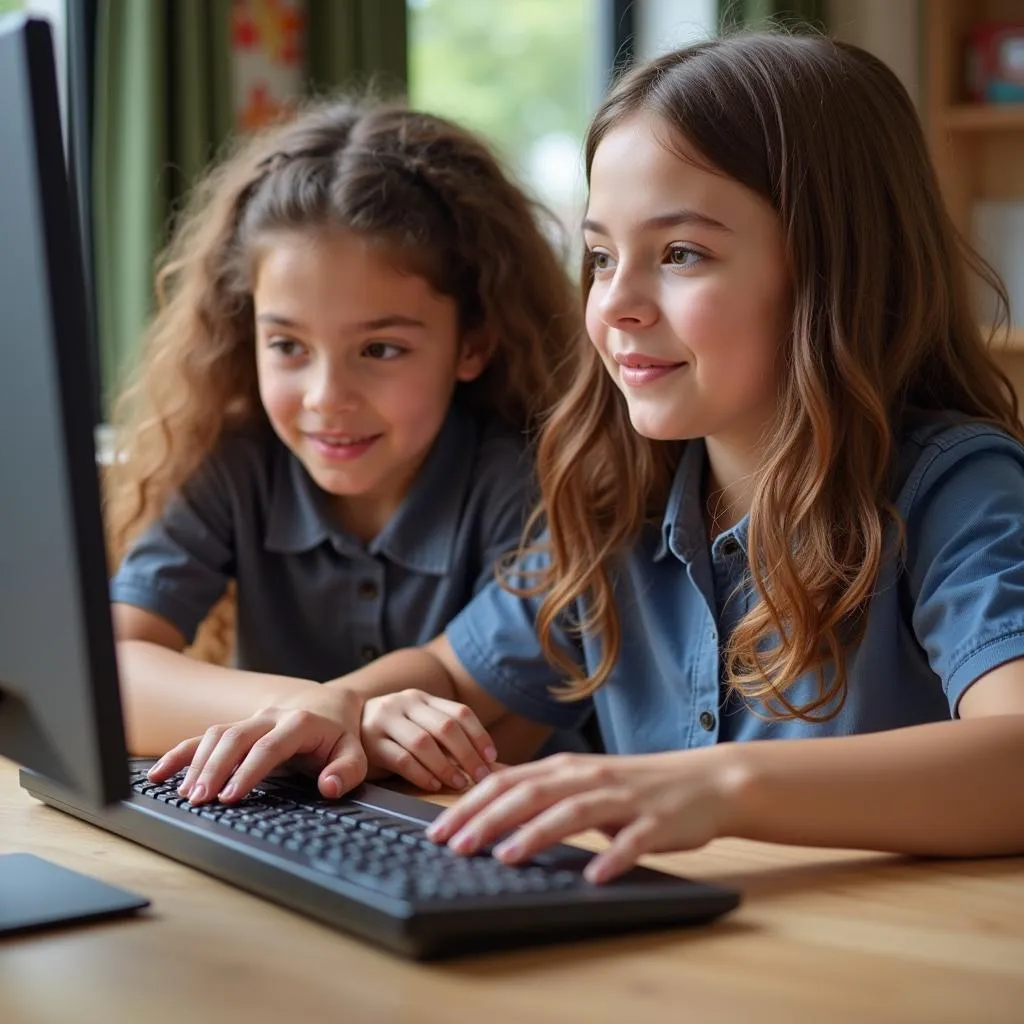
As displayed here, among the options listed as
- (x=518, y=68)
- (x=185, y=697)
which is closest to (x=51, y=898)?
(x=185, y=697)

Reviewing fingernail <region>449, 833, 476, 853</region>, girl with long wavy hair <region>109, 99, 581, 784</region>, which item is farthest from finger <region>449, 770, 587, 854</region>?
girl with long wavy hair <region>109, 99, 581, 784</region>

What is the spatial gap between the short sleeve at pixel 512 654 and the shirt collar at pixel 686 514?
0.14 meters

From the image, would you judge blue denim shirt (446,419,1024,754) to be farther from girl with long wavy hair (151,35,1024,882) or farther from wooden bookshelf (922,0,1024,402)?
wooden bookshelf (922,0,1024,402)

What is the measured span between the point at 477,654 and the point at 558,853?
0.61 meters

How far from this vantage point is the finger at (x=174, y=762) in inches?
40.7

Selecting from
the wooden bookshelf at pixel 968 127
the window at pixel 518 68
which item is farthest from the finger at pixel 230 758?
the window at pixel 518 68

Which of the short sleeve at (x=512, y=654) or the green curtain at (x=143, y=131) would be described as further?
the green curtain at (x=143, y=131)

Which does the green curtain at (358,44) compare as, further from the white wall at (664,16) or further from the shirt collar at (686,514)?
the shirt collar at (686,514)

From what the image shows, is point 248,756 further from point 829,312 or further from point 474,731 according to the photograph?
point 829,312

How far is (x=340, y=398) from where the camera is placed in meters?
1.60

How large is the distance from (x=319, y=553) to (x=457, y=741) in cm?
65

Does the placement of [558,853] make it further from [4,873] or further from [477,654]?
[477,654]

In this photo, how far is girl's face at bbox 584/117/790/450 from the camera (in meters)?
1.21

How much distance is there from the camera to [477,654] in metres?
1.44
